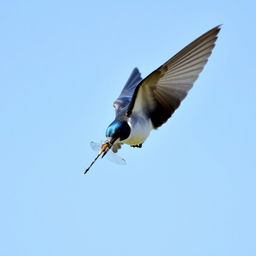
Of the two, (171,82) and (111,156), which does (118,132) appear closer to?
(111,156)

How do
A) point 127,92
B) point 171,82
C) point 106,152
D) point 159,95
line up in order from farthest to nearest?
point 127,92 → point 159,95 → point 171,82 → point 106,152

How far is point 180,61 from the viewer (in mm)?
9367

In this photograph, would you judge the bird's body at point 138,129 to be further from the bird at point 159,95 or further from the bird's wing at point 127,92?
the bird's wing at point 127,92

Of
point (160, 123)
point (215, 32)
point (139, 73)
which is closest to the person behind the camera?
point (215, 32)

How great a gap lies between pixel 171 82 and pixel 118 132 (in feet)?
3.38

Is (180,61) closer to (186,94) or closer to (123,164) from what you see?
(186,94)

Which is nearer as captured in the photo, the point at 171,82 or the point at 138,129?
the point at 138,129

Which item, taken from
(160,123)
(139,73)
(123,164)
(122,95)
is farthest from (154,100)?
(139,73)

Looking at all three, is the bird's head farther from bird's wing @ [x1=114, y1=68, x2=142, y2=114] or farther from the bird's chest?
bird's wing @ [x1=114, y1=68, x2=142, y2=114]

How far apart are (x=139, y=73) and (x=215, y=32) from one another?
13.5ft

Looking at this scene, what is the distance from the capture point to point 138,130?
9297 millimetres

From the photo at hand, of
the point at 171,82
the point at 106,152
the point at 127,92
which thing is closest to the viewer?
the point at 106,152

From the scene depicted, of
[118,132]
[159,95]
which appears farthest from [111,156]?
[159,95]

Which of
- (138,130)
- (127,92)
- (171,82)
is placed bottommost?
(138,130)
